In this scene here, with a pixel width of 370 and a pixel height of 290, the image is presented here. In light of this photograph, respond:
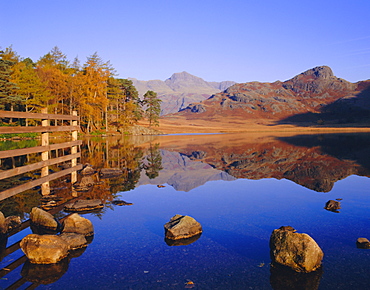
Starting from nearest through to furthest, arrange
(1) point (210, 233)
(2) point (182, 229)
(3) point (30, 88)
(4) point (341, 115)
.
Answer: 1. (2) point (182, 229)
2. (1) point (210, 233)
3. (3) point (30, 88)
4. (4) point (341, 115)

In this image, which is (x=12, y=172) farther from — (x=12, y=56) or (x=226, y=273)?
(x=12, y=56)

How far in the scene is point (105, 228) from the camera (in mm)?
9820

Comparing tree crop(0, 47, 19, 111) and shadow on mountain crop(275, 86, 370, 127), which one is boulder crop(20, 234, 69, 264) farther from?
shadow on mountain crop(275, 86, 370, 127)

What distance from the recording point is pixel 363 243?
330 inches

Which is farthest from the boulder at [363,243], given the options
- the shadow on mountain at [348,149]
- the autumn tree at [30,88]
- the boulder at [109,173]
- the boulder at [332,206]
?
the autumn tree at [30,88]

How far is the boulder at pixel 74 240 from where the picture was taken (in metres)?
8.21

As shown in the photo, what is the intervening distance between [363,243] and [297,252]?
264cm

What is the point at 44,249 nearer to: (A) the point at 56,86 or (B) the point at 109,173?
(B) the point at 109,173

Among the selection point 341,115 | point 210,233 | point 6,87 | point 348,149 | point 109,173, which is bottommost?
point 348,149

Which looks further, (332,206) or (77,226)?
(332,206)

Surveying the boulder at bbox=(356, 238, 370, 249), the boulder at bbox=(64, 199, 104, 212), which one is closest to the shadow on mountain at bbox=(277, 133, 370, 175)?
the boulder at bbox=(356, 238, 370, 249)

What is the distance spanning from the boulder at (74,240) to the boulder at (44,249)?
49 centimetres

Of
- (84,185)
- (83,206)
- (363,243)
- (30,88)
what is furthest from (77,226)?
(30,88)

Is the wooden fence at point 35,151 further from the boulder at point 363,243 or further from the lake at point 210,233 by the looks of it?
the boulder at point 363,243
